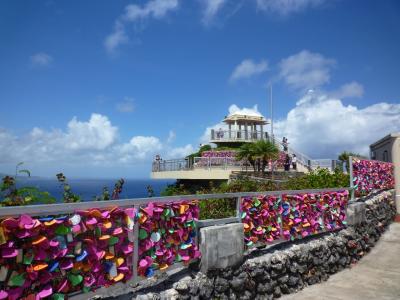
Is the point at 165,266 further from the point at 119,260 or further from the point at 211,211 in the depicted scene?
the point at 211,211

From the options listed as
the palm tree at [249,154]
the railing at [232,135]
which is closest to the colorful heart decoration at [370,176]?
the palm tree at [249,154]

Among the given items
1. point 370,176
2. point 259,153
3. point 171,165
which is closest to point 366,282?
point 370,176

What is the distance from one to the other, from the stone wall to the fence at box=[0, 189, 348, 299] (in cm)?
35

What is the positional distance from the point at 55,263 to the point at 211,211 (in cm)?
476

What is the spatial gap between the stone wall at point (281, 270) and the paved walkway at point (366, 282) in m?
0.20

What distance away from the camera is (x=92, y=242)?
12.3 ft

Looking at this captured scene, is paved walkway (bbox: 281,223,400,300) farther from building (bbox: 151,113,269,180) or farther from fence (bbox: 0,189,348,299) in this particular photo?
building (bbox: 151,113,269,180)

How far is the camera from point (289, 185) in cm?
1349

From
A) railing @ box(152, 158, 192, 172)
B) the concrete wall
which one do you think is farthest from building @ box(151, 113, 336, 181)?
the concrete wall

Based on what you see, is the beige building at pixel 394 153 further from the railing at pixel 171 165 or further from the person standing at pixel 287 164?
the railing at pixel 171 165

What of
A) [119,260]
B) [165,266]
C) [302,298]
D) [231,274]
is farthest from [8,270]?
[302,298]

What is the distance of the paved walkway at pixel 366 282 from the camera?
6.52 meters

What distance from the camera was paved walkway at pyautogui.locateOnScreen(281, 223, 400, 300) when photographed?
6520 millimetres

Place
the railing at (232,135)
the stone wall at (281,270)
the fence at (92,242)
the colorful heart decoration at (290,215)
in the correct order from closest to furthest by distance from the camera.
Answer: the fence at (92,242) < the stone wall at (281,270) < the colorful heart decoration at (290,215) < the railing at (232,135)
